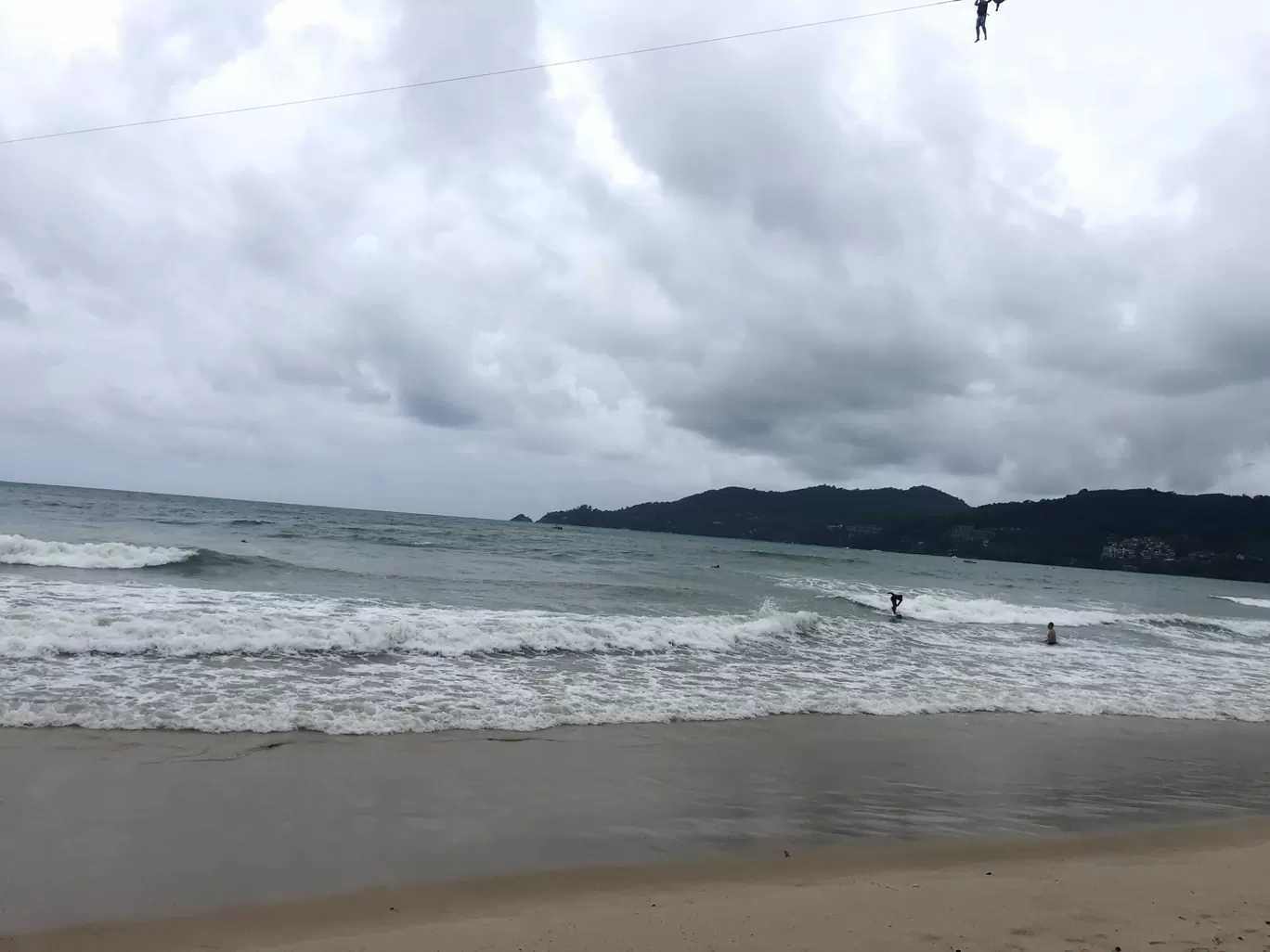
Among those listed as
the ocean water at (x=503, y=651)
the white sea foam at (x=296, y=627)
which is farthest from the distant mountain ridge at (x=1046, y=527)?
the white sea foam at (x=296, y=627)

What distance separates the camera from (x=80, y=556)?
23.0 m

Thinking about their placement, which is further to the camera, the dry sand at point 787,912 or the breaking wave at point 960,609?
the breaking wave at point 960,609

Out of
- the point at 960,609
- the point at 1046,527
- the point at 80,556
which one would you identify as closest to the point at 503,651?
the point at 80,556

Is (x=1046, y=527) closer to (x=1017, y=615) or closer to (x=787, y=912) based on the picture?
(x=1017, y=615)

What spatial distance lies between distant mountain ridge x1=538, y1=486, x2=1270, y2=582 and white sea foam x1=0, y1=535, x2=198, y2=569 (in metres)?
125

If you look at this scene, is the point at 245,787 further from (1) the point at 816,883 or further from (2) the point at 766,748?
(2) the point at 766,748

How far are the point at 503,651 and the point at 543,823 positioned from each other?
7.86m

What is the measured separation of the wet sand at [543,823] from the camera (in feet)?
15.2

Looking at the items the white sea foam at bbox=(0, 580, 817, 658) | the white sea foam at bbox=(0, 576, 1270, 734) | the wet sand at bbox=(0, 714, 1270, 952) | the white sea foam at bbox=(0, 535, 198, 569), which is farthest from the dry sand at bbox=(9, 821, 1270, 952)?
the white sea foam at bbox=(0, 535, 198, 569)

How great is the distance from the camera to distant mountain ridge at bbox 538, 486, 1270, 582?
114312mm

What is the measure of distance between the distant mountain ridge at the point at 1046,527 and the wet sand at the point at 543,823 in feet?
426

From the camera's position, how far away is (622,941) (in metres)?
4.13

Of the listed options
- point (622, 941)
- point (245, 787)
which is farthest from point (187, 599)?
point (622, 941)

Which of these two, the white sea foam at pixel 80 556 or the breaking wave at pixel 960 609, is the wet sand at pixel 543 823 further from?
the breaking wave at pixel 960 609
